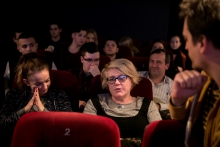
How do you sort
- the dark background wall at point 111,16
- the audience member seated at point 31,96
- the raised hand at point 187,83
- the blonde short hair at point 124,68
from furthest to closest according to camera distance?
the dark background wall at point 111,16
the blonde short hair at point 124,68
the audience member seated at point 31,96
the raised hand at point 187,83

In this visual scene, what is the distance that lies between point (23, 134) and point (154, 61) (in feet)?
6.06

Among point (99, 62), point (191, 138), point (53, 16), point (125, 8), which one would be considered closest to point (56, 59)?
point (99, 62)

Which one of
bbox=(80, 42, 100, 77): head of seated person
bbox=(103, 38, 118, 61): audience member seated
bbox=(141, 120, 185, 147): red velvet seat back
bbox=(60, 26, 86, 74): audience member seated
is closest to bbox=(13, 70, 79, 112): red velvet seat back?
bbox=(80, 42, 100, 77): head of seated person

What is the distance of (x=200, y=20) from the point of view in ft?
3.06

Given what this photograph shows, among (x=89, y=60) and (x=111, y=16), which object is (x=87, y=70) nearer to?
(x=89, y=60)

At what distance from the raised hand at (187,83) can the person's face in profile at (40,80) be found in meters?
1.24

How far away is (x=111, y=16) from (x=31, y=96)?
5.77 m

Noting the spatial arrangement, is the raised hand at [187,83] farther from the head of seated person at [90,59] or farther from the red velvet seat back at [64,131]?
the head of seated person at [90,59]

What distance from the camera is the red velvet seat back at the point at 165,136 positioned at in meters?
1.35

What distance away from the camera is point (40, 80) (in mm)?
2104

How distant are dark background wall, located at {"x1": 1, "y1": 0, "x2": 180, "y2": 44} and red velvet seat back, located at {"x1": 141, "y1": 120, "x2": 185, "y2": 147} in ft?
18.2

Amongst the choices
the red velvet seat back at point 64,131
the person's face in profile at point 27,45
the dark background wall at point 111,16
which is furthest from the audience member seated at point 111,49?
the red velvet seat back at point 64,131

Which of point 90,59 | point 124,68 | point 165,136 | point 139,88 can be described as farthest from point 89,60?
point 165,136

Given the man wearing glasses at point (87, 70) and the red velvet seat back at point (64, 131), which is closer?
the red velvet seat back at point (64, 131)
